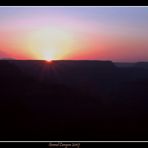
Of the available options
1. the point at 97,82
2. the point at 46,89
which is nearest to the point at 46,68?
the point at 46,89

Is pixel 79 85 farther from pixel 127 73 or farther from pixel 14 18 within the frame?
pixel 14 18

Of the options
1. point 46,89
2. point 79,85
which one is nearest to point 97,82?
point 79,85

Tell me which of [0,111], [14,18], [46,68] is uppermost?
[14,18]

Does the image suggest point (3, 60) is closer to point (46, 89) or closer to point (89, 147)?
point (46, 89)

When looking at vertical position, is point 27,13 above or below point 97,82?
above

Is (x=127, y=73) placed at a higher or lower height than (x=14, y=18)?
lower

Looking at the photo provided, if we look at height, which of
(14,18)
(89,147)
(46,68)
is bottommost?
(89,147)
